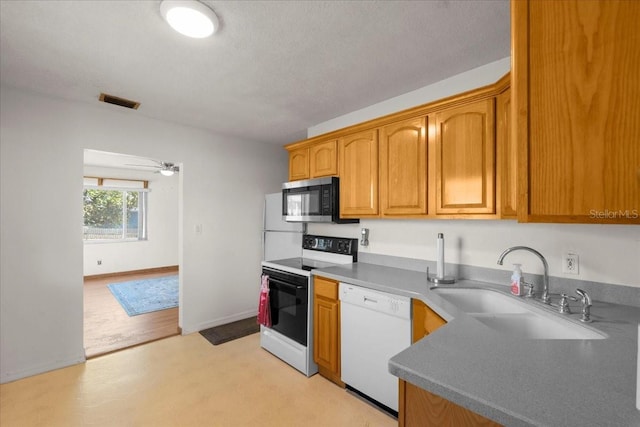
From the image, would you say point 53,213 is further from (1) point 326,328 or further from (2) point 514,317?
(2) point 514,317

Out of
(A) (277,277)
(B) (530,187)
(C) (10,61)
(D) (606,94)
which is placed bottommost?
(A) (277,277)

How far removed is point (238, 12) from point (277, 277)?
6.69 feet

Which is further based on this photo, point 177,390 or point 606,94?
point 177,390

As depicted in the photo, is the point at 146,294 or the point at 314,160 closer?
the point at 314,160

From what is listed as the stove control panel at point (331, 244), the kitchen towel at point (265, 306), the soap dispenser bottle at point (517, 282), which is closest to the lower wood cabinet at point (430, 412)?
the soap dispenser bottle at point (517, 282)

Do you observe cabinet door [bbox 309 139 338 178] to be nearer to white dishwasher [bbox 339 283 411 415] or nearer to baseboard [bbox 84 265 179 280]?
white dishwasher [bbox 339 283 411 415]

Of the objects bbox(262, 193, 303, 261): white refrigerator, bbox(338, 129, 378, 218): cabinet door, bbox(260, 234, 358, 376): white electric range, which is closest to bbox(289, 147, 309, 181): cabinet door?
bbox(338, 129, 378, 218): cabinet door

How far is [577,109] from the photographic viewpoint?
73 centimetres

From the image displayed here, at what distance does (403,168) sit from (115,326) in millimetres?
3740

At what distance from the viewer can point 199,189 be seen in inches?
138

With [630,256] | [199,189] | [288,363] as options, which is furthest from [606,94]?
[199,189]

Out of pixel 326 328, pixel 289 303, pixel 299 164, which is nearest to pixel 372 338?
pixel 326 328

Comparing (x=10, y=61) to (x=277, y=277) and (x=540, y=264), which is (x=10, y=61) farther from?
(x=540, y=264)

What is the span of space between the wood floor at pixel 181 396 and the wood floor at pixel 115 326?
28cm
